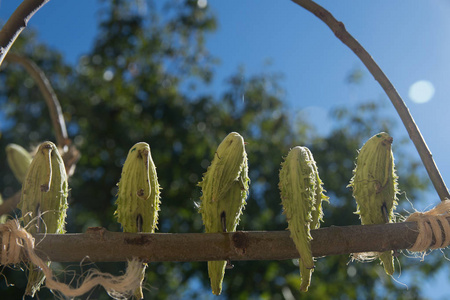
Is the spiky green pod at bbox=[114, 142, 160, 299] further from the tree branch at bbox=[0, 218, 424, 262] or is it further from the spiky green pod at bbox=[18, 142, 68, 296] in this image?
the spiky green pod at bbox=[18, 142, 68, 296]

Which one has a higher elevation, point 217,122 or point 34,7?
point 217,122

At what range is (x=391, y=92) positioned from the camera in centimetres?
150

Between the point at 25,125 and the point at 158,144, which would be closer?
the point at 158,144

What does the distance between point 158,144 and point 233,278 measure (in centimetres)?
204

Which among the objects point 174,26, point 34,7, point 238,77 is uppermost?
point 174,26

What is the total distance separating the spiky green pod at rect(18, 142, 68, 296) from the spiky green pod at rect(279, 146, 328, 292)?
0.69m

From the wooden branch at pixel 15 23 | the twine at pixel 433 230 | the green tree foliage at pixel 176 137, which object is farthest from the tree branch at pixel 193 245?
the green tree foliage at pixel 176 137

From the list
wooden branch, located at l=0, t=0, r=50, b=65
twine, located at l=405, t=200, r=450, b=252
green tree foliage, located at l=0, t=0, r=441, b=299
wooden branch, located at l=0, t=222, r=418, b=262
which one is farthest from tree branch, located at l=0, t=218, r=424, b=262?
green tree foliage, located at l=0, t=0, r=441, b=299

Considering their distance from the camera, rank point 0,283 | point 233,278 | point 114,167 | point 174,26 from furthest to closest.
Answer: point 174,26, point 114,167, point 0,283, point 233,278

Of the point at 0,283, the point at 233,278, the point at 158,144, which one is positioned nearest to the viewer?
the point at 233,278

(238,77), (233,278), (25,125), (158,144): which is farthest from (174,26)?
(233,278)

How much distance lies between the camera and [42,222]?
134 centimetres

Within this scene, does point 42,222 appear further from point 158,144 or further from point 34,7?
point 158,144

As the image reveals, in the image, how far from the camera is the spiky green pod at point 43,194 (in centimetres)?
131
